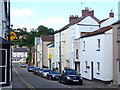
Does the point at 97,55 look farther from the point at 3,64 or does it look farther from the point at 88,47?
the point at 3,64

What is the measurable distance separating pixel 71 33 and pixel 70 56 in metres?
3.62

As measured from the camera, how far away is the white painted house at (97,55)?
93.7 ft

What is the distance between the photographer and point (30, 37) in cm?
13738

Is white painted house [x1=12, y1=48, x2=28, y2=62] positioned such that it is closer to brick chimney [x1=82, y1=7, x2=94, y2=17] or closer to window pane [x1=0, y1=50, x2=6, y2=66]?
brick chimney [x1=82, y1=7, x2=94, y2=17]

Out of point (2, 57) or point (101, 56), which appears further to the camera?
point (101, 56)

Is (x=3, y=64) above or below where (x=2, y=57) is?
below

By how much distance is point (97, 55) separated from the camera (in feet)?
100

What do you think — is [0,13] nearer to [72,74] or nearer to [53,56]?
[72,74]

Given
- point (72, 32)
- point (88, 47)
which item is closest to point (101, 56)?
point (88, 47)

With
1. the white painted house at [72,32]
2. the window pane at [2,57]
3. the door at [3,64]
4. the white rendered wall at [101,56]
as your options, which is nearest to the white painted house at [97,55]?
the white rendered wall at [101,56]

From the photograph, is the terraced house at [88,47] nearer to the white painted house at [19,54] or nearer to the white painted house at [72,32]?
the white painted house at [72,32]

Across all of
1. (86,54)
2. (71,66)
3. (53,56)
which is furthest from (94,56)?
(53,56)

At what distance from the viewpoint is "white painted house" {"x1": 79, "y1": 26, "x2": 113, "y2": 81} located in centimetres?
2855

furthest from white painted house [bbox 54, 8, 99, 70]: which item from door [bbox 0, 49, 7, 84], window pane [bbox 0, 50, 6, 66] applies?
window pane [bbox 0, 50, 6, 66]
